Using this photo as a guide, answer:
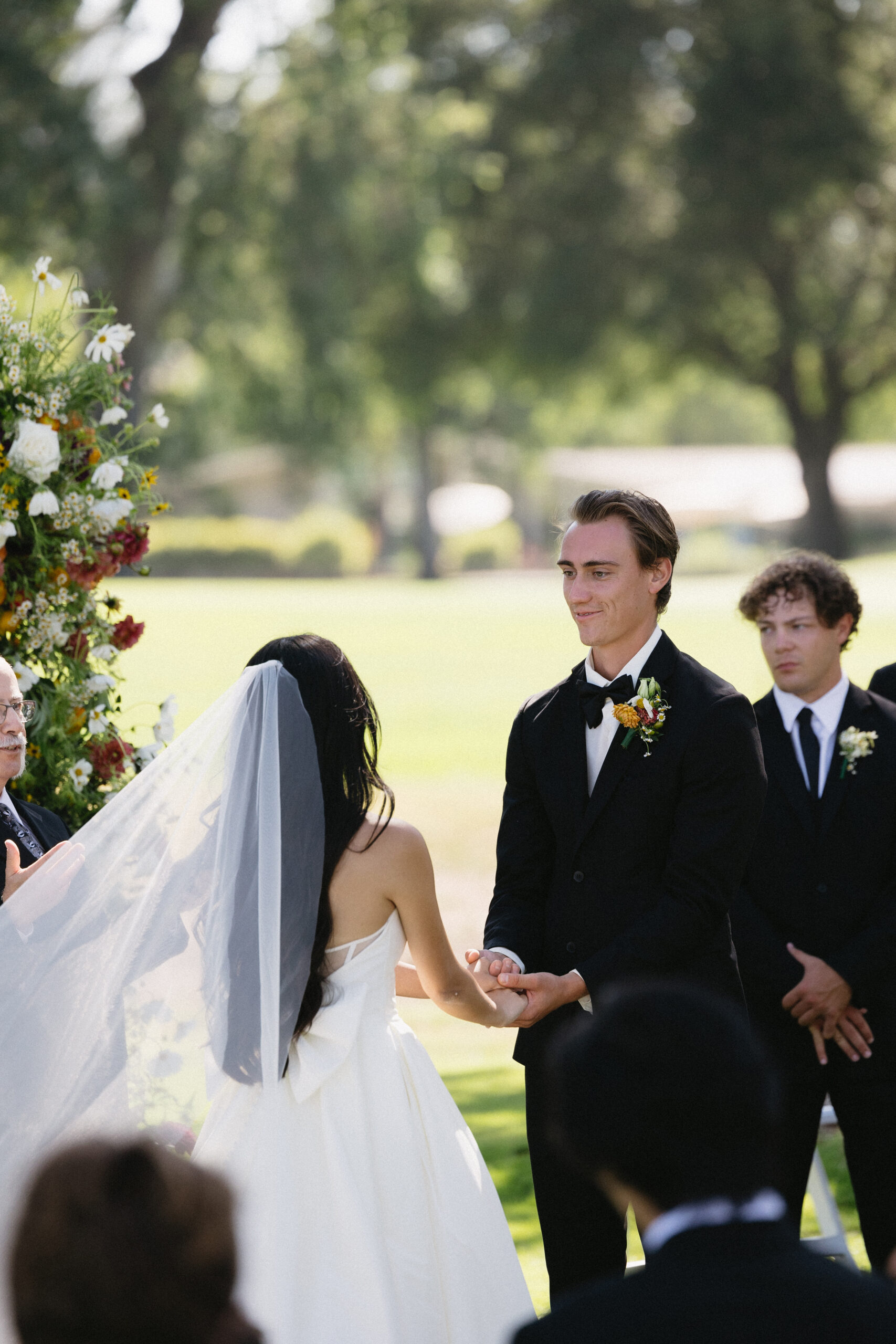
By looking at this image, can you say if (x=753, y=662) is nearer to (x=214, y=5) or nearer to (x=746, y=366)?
(x=214, y=5)

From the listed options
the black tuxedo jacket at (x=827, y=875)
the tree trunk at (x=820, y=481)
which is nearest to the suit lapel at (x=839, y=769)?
the black tuxedo jacket at (x=827, y=875)

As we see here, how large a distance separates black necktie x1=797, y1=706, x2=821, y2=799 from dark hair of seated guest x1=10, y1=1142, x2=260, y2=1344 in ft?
10.3

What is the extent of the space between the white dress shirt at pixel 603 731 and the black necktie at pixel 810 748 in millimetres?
917

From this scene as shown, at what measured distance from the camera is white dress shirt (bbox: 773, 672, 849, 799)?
443cm

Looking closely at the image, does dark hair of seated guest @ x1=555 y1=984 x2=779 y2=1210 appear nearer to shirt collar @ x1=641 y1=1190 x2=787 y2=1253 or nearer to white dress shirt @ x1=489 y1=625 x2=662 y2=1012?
shirt collar @ x1=641 y1=1190 x2=787 y2=1253

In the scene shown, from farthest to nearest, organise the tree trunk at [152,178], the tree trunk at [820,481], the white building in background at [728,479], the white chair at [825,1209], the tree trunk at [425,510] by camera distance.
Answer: the white building in background at [728,479]
the tree trunk at [425,510]
the tree trunk at [820,481]
the tree trunk at [152,178]
the white chair at [825,1209]

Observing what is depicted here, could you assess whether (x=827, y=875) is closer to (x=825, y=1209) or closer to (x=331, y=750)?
(x=825, y=1209)

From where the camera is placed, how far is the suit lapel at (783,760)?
4.38 m

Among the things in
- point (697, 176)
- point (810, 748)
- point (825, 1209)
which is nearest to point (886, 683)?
point (810, 748)

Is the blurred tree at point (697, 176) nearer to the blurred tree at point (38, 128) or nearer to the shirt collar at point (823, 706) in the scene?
the blurred tree at point (38, 128)

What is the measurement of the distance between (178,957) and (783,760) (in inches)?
83.7

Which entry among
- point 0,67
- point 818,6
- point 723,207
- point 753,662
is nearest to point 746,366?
point 723,207

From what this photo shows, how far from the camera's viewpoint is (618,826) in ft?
11.9

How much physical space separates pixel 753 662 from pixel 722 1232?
68.9ft
